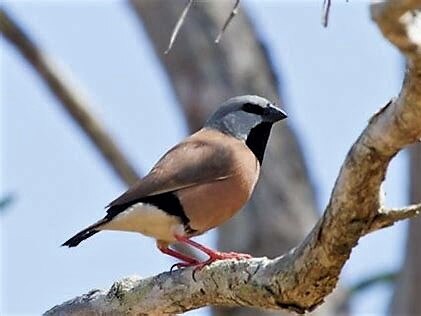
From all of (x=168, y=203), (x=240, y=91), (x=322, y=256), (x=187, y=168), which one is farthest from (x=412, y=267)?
(x=322, y=256)

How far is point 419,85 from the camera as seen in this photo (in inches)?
97.6

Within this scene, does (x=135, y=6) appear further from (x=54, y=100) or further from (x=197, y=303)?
(x=197, y=303)

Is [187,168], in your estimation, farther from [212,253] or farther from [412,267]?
[412,267]

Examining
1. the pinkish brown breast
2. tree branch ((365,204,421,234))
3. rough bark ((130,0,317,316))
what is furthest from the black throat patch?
rough bark ((130,0,317,316))

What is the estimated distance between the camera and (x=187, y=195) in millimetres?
4488

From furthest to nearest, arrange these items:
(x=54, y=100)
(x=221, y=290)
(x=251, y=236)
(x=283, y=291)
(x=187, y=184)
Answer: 1. (x=54, y=100)
2. (x=251, y=236)
3. (x=187, y=184)
4. (x=221, y=290)
5. (x=283, y=291)

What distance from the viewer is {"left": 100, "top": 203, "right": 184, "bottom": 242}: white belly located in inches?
169

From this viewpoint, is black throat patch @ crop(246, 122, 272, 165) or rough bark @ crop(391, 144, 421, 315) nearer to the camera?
black throat patch @ crop(246, 122, 272, 165)

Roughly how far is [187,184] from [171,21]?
365 cm

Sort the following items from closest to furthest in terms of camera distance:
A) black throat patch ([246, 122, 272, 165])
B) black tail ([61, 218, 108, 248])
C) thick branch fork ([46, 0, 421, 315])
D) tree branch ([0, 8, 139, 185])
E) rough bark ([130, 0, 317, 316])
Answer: thick branch fork ([46, 0, 421, 315])
black tail ([61, 218, 108, 248])
black throat patch ([246, 122, 272, 165])
rough bark ([130, 0, 317, 316])
tree branch ([0, 8, 139, 185])

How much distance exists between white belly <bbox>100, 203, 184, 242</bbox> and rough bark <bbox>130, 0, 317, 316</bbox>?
2.94 meters

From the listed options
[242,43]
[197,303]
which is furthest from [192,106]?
[197,303]

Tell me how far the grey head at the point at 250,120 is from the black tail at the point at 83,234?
0.90m

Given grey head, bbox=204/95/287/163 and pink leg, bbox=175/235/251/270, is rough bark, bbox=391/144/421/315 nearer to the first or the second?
grey head, bbox=204/95/287/163
